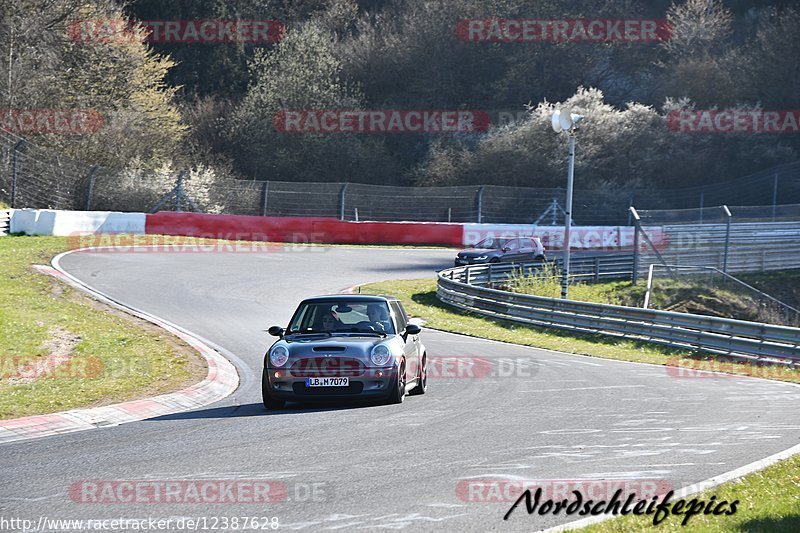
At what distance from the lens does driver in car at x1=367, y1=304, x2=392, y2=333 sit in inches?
501

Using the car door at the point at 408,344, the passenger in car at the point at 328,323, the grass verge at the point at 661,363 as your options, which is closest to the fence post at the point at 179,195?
the grass verge at the point at 661,363

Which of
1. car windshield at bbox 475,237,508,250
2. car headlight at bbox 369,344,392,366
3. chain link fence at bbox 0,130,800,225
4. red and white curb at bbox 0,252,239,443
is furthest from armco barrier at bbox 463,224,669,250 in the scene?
car headlight at bbox 369,344,392,366

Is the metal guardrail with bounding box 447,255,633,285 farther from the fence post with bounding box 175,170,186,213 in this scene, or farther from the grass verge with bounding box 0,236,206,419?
the fence post with bounding box 175,170,186,213

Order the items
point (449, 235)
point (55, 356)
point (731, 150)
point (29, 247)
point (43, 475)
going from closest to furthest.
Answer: point (43, 475), point (55, 356), point (29, 247), point (449, 235), point (731, 150)

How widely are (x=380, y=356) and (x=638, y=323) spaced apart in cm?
1216

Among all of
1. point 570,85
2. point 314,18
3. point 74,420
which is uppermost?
point 314,18

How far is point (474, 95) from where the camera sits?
212 feet

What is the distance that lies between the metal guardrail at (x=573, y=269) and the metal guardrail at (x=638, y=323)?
2.40 meters

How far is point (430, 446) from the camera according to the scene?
30.1 feet

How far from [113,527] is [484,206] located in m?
37.0

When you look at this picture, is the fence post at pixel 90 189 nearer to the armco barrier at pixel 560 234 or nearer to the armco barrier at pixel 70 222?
the armco barrier at pixel 70 222

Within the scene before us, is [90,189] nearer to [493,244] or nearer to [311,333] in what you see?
[493,244]

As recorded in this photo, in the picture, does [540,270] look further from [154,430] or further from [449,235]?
[154,430]

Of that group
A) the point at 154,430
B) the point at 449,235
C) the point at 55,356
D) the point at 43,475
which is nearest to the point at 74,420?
the point at 154,430
